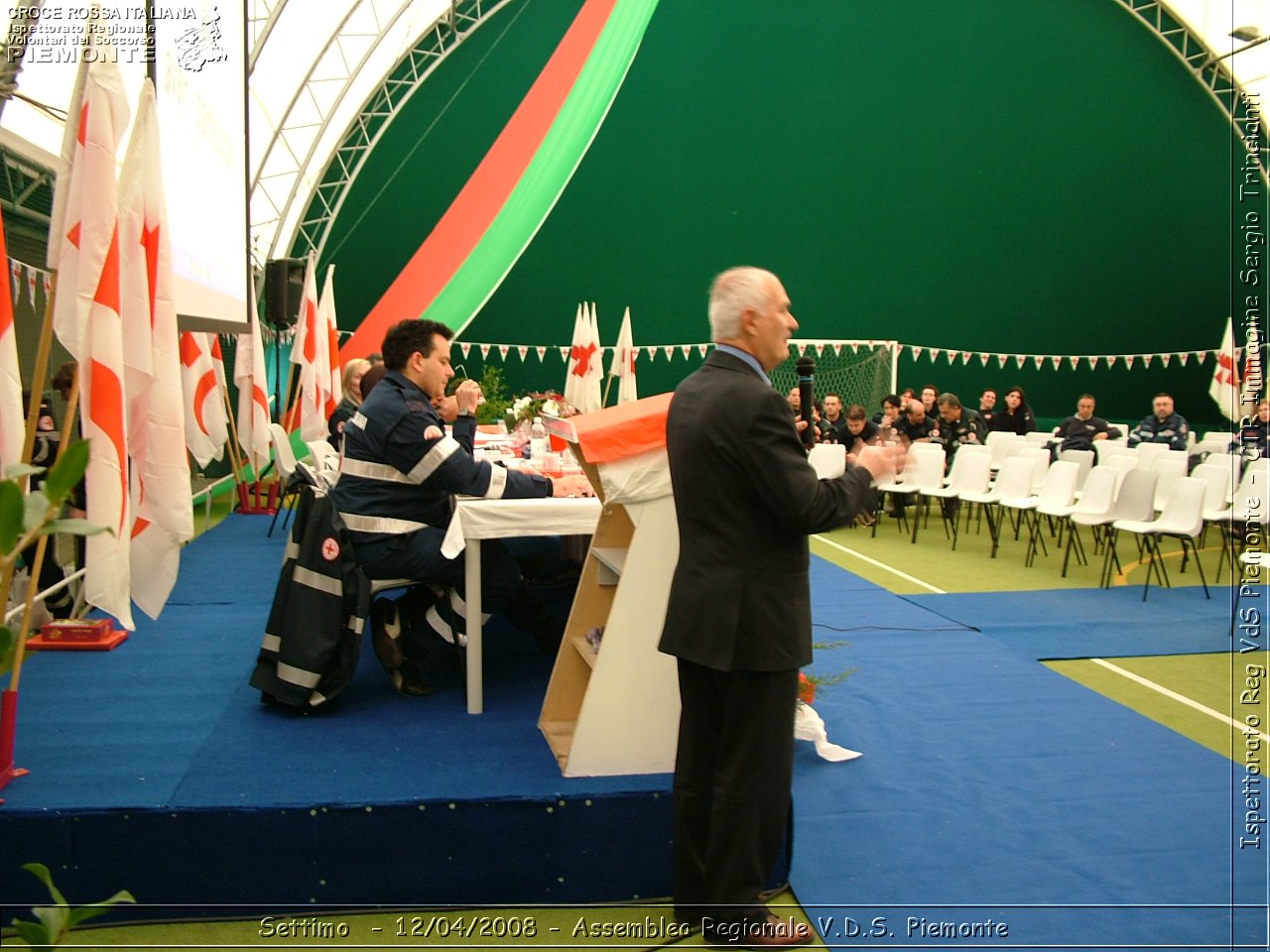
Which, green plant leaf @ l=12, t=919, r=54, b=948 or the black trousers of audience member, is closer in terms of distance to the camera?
green plant leaf @ l=12, t=919, r=54, b=948

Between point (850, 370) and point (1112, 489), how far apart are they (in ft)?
27.5

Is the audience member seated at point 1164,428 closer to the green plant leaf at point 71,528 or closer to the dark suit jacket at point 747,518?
the dark suit jacket at point 747,518

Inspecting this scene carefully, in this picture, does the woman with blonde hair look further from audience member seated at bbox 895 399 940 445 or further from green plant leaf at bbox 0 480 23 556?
green plant leaf at bbox 0 480 23 556

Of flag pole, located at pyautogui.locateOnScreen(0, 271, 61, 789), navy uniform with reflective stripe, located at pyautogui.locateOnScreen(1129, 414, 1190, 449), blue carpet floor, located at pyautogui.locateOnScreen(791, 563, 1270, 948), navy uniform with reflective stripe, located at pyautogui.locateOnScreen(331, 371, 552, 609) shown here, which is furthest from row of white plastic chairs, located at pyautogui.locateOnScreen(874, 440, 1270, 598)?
flag pole, located at pyautogui.locateOnScreen(0, 271, 61, 789)

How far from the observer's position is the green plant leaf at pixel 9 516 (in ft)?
3.08

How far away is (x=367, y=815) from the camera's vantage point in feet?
8.23

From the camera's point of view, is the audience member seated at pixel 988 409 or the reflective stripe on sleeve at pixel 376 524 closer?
the reflective stripe on sleeve at pixel 376 524

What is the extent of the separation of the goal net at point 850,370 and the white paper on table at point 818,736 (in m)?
11.8

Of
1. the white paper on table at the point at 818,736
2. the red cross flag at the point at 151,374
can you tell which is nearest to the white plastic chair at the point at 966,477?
the white paper on table at the point at 818,736

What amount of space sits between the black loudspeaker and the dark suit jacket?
899cm

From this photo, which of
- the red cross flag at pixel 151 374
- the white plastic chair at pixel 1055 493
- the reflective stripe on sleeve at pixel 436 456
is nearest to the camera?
the red cross flag at pixel 151 374

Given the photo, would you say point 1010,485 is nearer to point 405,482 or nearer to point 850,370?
point 405,482

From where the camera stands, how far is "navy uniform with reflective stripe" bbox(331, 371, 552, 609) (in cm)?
340

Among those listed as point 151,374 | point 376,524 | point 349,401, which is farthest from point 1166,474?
point 151,374
